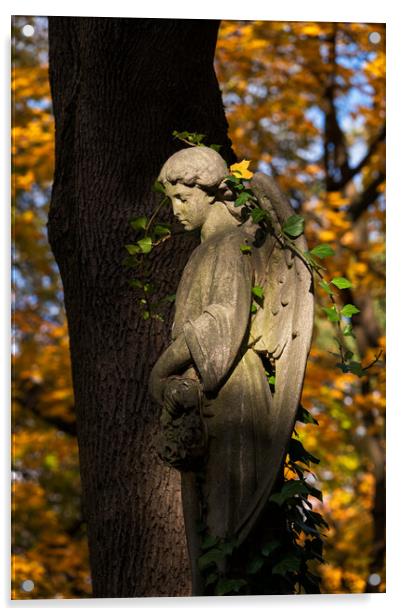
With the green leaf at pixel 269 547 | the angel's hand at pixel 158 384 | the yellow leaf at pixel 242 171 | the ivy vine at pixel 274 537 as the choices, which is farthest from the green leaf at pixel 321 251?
the green leaf at pixel 269 547

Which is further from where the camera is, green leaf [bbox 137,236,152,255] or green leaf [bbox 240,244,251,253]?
green leaf [bbox 137,236,152,255]

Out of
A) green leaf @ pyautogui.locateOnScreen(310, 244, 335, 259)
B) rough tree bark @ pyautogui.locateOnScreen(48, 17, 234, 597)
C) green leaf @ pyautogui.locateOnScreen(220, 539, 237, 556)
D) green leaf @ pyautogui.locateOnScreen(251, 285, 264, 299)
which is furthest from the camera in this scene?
rough tree bark @ pyautogui.locateOnScreen(48, 17, 234, 597)

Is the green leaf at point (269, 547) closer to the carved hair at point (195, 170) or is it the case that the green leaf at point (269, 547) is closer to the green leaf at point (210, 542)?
the green leaf at point (210, 542)

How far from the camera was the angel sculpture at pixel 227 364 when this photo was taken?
3.14m

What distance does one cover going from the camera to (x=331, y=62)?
782 cm

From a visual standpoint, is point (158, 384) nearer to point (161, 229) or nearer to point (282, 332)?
point (282, 332)

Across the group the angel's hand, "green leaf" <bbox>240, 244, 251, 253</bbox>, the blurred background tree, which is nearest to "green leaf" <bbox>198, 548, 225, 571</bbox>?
the angel's hand

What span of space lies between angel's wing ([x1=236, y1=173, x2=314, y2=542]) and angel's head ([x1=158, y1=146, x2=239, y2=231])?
128mm

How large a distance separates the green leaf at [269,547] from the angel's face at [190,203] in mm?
981

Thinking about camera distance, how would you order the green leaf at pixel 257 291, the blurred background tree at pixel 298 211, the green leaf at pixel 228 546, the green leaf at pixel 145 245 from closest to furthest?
1. the green leaf at pixel 228 546
2. the green leaf at pixel 257 291
3. the green leaf at pixel 145 245
4. the blurred background tree at pixel 298 211

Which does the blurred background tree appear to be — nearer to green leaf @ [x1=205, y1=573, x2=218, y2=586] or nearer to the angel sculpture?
the angel sculpture

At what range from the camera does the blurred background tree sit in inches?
297
